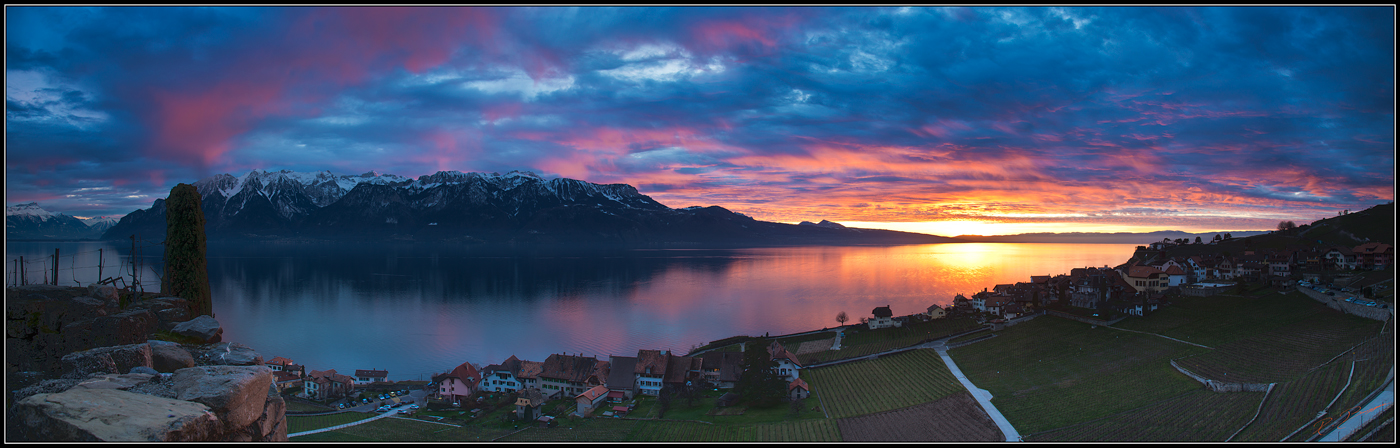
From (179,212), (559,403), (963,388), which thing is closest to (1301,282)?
(963,388)

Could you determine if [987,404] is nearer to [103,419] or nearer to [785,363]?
[785,363]

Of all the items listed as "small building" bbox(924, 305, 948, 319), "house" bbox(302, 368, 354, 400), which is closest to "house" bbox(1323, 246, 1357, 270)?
"small building" bbox(924, 305, 948, 319)

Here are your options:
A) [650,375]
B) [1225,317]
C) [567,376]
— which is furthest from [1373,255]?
[567,376]

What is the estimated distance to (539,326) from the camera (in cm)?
5147

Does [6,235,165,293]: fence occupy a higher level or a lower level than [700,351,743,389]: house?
higher

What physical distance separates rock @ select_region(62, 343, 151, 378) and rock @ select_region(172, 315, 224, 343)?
615 centimetres

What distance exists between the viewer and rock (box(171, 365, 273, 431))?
5414 mm

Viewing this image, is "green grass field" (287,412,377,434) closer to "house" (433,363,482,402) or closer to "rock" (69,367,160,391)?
"house" (433,363,482,402)

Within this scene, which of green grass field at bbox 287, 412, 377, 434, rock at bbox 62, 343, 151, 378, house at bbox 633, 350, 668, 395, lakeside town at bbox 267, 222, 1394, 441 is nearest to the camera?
rock at bbox 62, 343, 151, 378

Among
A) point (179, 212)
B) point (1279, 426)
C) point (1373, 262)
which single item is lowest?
point (1279, 426)

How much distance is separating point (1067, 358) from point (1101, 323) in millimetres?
8161

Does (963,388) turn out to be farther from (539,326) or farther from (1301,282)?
(539,326)

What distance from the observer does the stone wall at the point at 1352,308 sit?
81.7 ft

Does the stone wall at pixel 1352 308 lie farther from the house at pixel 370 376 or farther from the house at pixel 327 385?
the house at pixel 370 376
